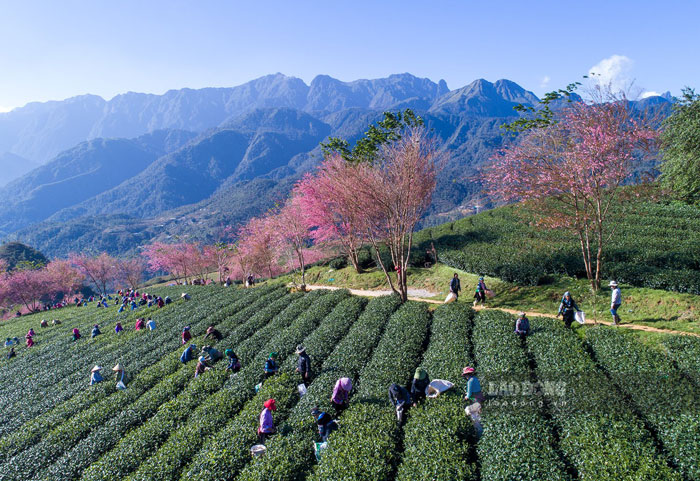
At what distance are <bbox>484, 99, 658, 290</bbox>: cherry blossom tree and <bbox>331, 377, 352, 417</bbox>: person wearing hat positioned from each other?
14.2 metres

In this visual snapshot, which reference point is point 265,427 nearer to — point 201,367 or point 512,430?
point 201,367

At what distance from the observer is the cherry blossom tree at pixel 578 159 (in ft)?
57.9

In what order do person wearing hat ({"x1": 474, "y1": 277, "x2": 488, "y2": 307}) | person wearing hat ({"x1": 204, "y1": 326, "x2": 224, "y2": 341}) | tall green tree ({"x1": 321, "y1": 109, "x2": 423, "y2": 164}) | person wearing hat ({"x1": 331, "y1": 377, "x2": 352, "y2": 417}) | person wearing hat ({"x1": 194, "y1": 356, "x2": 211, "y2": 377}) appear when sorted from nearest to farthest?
person wearing hat ({"x1": 331, "y1": 377, "x2": 352, "y2": 417}), person wearing hat ({"x1": 194, "y1": 356, "x2": 211, "y2": 377}), tall green tree ({"x1": 321, "y1": 109, "x2": 423, "y2": 164}), person wearing hat ({"x1": 474, "y1": 277, "x2": 488, "y2": 307}), person wearing hat ({"x1": 204, "y1": 326, "x2": 224, "y2": 341})

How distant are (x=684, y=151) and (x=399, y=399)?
4148cm

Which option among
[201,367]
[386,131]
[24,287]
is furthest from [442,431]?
[24,287]

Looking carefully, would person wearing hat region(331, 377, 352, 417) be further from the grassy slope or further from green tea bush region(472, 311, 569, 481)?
the grassy slope

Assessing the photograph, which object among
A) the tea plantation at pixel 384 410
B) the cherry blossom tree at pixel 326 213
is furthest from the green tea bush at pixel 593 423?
the cherry blossom tree at pixel 326 213

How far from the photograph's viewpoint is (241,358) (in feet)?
63.1

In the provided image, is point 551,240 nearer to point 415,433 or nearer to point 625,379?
point 625,379

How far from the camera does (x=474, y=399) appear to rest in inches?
476

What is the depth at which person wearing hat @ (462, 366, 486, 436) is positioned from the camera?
37.5ft

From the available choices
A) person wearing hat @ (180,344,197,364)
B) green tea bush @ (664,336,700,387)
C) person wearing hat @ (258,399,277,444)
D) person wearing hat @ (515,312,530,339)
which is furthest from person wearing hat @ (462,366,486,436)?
person wearing hat @ (180,344,197,364)

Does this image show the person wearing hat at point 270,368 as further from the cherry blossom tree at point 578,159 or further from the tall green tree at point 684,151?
the tall green tree at point 684,151

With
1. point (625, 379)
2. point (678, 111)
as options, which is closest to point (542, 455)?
point (625, 379)
